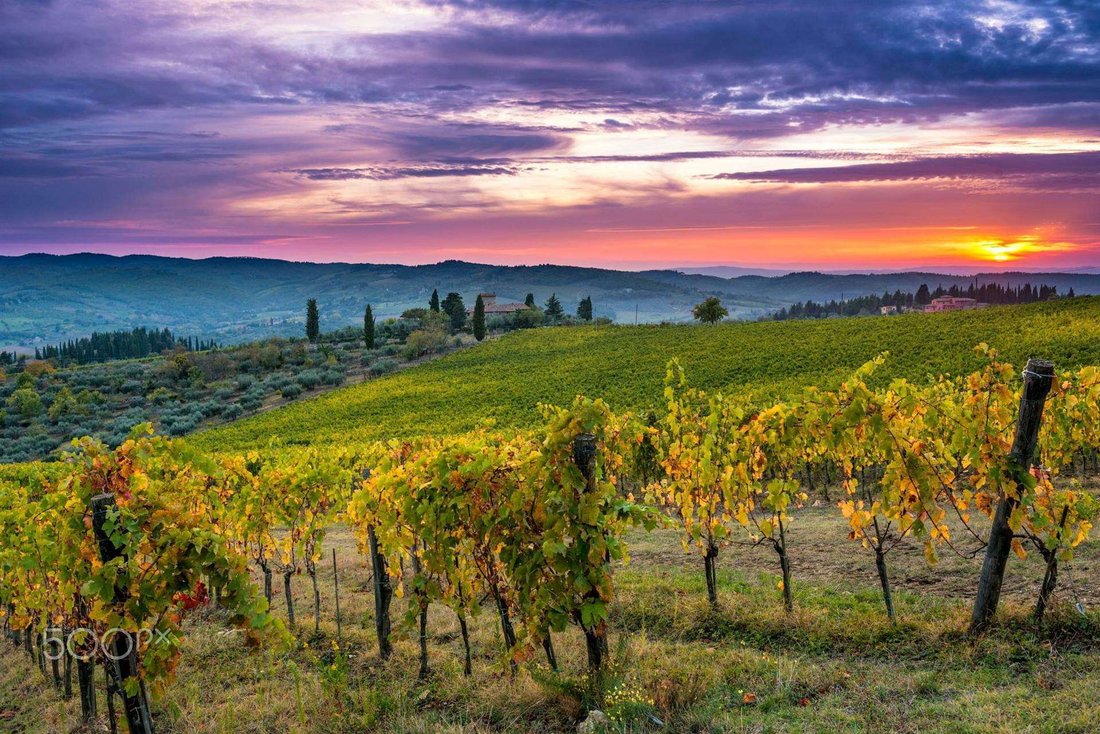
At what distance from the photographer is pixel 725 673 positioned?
197 inches

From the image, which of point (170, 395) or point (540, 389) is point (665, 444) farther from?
point (170, 395)

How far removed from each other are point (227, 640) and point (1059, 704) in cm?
835

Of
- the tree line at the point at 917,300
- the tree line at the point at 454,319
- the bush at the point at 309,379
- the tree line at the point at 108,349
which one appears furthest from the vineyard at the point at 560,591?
the tree line at the point at 108,349

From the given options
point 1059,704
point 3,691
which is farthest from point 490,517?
point 3,691

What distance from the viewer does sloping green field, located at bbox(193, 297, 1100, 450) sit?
38469mm

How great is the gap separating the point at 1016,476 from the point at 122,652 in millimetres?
6834

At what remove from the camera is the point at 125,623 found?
13.6ft

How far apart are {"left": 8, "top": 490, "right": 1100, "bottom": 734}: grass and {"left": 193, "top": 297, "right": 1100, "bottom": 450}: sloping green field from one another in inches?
1067

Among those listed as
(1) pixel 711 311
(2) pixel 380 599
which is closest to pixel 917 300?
(1) pixel 711 311

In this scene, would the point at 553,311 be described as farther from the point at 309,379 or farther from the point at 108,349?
the point at 108,349

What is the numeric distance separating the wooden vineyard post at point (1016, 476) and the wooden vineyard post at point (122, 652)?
253 inches

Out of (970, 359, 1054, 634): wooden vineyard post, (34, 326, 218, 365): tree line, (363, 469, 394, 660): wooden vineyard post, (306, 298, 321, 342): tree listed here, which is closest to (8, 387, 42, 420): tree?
(306, 298, 321, 342): tree

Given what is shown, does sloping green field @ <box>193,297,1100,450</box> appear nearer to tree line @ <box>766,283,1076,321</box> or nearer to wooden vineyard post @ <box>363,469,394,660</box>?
wooden vineyard post @ <box>363,469,394,660</box>

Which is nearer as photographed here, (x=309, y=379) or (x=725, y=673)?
(x=725, y=673)
